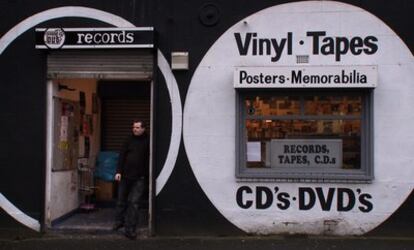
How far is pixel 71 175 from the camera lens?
32.2ft

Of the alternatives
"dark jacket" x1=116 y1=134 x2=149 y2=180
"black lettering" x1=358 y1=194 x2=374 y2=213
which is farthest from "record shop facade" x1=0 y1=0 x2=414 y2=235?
"dark jacket" x1=116 y1=134 x2=149 y2=180

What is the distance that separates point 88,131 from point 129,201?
8.65 ft

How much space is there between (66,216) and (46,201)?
0.91 metres

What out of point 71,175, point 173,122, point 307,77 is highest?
point 307,77

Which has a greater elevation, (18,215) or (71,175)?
(71,175)

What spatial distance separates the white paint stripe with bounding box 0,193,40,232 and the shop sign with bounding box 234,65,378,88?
3.87 meters

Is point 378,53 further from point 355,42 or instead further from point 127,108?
point 127,108

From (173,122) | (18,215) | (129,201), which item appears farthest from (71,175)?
(173,122)

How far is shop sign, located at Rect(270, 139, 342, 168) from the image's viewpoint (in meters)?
8.55

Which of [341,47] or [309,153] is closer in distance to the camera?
[341,47]

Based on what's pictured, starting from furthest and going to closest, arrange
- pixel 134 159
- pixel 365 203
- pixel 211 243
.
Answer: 1. pixel 134 159
2. pixel 365 203
3. pixel 211 243

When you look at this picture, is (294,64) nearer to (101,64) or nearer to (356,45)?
(356,45)

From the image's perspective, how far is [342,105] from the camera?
8.55 metres

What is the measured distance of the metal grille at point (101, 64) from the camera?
28.5 feet
